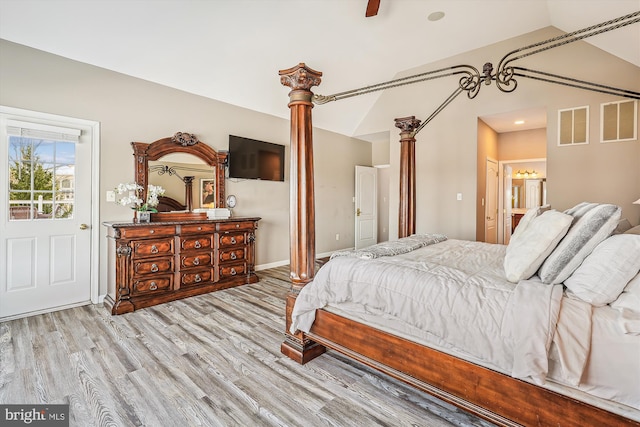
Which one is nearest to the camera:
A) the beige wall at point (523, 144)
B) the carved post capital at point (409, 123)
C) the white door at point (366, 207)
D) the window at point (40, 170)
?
the window at point (40, 170)

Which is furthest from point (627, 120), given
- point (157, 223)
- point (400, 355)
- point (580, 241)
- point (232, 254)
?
point (157, 223)

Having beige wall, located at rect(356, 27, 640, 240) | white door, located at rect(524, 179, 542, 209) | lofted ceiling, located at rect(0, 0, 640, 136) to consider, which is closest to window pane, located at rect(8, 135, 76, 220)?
lofted ceiling, located at rect(0, 0, 640, 136)

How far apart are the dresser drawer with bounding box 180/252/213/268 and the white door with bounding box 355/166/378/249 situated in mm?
3751

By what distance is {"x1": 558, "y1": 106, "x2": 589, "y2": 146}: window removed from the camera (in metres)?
4.06

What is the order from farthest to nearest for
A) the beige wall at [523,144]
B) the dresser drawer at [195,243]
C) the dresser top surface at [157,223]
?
the beige wall at [523,144], the dresser drawer at [195,243], the dresser top surface at [157,223]

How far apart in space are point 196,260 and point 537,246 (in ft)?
11.7

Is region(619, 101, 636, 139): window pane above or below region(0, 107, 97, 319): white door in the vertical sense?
above

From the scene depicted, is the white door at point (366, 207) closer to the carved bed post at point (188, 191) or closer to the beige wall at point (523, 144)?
the beige wall at point (523, 144)

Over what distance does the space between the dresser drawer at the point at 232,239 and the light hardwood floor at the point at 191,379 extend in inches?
49.4

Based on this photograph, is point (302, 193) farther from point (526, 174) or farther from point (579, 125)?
point (526, 174)

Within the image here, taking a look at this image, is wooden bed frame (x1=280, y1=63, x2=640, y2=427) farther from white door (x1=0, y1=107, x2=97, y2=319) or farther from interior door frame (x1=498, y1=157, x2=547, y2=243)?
interior door frame (x1=498, y1=157, x2=547, y2=243)

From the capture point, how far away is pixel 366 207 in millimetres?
7141

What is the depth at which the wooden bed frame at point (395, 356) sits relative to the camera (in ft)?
4.40

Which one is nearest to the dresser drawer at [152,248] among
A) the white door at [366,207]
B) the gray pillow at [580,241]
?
the gray pillow at [580,241]
